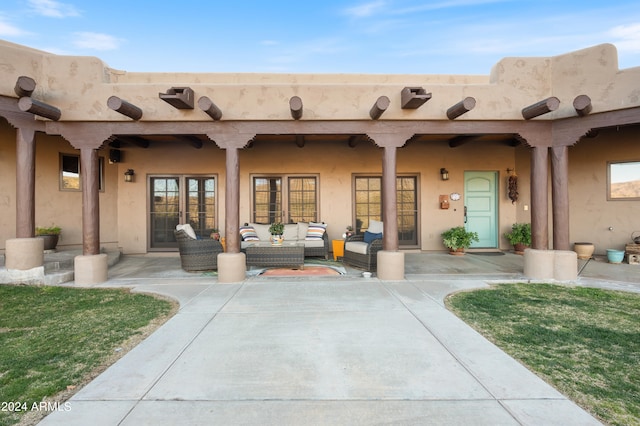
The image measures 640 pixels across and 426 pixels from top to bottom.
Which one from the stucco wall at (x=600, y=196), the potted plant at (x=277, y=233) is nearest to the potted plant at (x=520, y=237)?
the stucco wall at (x=600, y=196)

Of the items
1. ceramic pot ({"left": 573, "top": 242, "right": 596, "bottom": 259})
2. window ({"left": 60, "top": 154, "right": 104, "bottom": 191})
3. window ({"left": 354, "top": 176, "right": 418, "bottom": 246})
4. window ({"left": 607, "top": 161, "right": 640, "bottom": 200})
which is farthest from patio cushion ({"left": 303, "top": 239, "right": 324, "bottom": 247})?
window ({"left": 607, "top": 161, "right": 640, "bottom": 200})

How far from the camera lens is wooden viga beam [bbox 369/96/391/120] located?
4.78m

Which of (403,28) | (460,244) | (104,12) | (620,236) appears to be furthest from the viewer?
(403,28)

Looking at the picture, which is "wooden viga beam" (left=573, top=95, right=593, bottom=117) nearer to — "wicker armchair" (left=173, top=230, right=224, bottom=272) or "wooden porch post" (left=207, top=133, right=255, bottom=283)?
"wooden porch post" (left=207, top=133, right=255, bottom=283)

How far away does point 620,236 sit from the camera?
7055 mm

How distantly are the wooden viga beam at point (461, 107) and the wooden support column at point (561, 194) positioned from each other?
189cm

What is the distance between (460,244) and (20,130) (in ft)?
29.6

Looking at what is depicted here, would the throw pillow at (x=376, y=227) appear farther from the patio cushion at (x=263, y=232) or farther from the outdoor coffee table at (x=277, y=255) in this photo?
the patio cushion at (x=263, y=232)

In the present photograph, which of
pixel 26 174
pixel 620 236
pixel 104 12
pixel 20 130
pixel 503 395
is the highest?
pixel 104 12

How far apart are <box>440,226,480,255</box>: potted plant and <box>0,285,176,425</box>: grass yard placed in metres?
6.50

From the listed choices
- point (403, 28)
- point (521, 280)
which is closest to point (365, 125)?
point (521, 280)

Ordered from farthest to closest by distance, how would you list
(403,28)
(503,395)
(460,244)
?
(403,28) < (460,244) < (503,395)

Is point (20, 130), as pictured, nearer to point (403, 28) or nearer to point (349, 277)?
point (349, 277)

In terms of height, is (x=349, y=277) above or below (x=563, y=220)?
below
